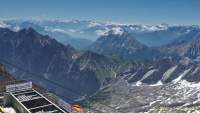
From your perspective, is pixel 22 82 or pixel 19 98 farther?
pixel 22 82

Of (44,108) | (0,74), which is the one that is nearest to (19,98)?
(44,108)

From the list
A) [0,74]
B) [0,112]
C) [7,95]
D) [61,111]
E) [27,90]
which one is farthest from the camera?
[0,74]

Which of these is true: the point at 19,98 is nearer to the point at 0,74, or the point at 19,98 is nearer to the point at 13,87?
the point at 13,87

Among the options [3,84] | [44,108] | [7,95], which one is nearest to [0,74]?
[3,84]

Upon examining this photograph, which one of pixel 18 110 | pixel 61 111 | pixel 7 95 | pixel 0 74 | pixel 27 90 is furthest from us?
pixel 0 74

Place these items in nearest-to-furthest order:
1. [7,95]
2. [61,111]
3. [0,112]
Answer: [0,112] → [61,111] → [7,95]

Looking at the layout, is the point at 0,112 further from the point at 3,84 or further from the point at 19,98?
the point at 3,84
